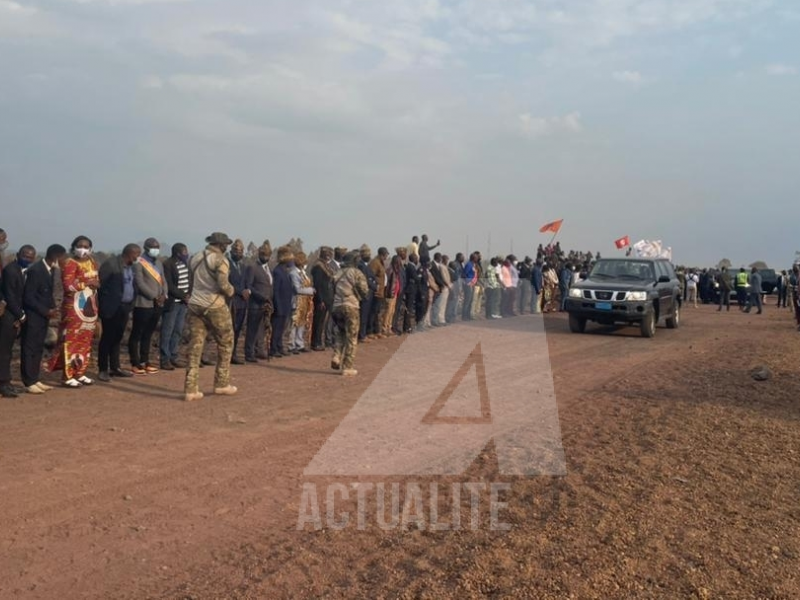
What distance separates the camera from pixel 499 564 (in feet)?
13.5

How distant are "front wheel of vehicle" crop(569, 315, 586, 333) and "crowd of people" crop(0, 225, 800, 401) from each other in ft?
13.3

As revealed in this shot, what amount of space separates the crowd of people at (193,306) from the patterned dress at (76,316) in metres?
0.01

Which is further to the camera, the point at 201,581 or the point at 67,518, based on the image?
the point at 67,518

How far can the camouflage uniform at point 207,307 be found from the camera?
8516 millimetres

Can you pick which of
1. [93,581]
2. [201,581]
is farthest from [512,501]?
[93,581]

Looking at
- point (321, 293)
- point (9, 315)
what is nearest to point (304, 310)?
point (321, 293)

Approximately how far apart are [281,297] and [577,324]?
28.6ft

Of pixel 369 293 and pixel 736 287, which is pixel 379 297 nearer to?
pixel 369 293

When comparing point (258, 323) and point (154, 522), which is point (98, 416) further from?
point (258, 323)

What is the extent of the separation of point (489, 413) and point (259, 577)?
4.68 metres

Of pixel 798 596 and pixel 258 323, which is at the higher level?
pixel 258 323

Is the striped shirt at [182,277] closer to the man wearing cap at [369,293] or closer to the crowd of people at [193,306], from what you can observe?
the crowd of people at [193,306]

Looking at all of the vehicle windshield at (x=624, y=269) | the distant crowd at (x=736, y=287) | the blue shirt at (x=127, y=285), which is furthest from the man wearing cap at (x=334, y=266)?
the distant crowd at (x=736, y=287)

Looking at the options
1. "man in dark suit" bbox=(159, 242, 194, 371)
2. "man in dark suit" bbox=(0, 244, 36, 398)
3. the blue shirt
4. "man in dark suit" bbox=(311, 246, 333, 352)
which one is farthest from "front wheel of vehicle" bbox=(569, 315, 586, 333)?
"man in dark suit" bbox=(0, 244, 36, 398)
